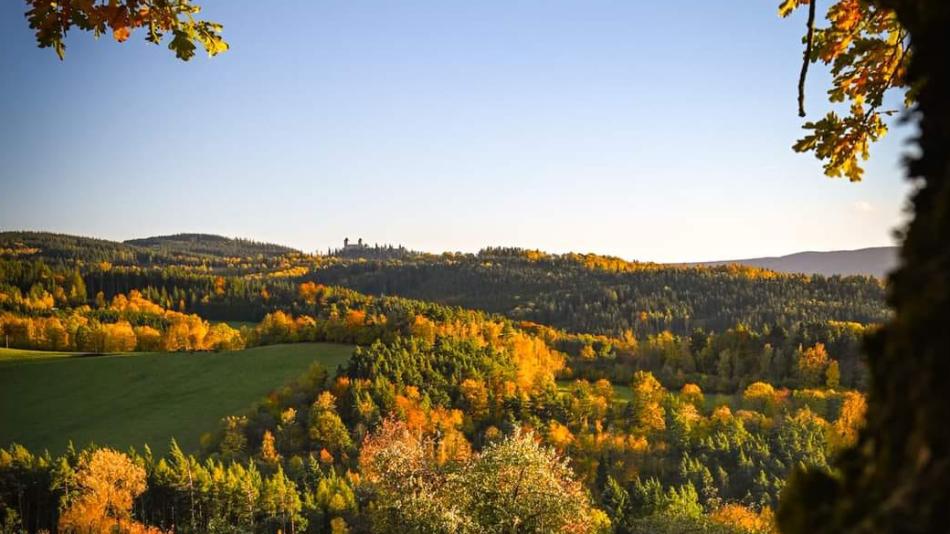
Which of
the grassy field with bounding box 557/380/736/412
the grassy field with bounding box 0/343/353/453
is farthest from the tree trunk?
the grassy field with bounding box 557/380/736/412

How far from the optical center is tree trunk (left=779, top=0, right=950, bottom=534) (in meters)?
1.93

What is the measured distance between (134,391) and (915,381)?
124m

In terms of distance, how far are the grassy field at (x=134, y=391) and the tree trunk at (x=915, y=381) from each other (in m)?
99.9

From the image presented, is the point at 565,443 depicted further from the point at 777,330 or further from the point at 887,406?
the point at 887,406

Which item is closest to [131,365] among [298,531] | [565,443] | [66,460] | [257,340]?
[257,340]

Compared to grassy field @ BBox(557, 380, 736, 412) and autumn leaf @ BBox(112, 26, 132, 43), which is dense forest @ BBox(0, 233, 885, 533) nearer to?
grassy field @ BBox(557, 380, 736, 412)

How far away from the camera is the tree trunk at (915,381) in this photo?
1.93 meters

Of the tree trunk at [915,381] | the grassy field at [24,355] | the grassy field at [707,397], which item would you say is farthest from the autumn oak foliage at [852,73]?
the grassy field at [24,355]

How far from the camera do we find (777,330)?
519 ft

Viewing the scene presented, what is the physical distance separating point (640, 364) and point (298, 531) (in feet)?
342

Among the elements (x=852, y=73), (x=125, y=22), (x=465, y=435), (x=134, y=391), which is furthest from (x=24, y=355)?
(x=852, y=73)

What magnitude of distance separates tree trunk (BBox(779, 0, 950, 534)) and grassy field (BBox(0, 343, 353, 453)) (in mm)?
99913

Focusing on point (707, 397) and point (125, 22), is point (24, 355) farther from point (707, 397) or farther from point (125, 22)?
point (125, 22)

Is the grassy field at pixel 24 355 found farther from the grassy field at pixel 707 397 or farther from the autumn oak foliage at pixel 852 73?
the autumn oak foliage at pixel 852 73
